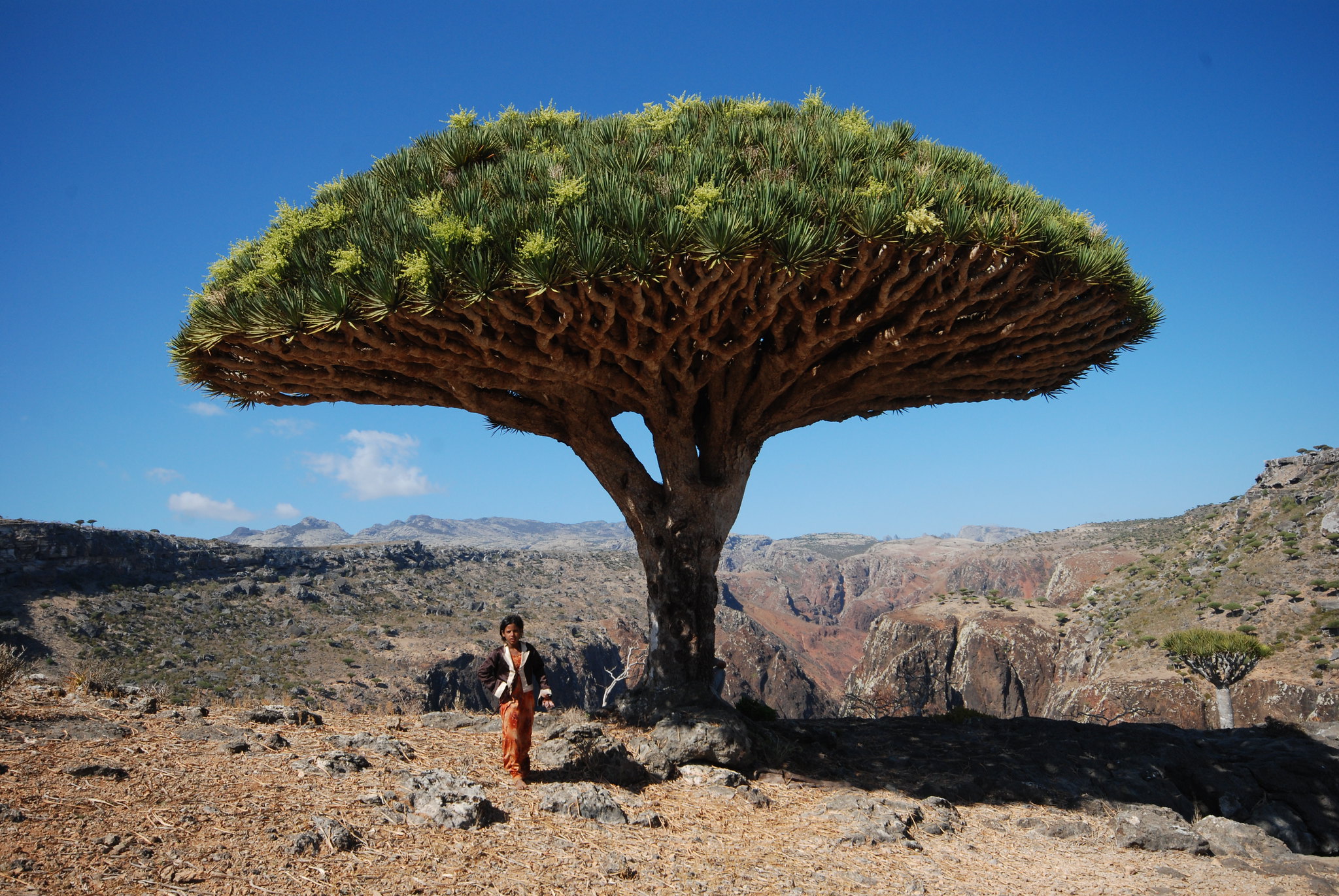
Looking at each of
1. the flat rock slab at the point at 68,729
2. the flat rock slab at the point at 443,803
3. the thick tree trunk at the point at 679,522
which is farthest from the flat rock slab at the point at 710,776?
the flat rock slab at the point at 68,729

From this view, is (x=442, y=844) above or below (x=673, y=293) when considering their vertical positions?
below

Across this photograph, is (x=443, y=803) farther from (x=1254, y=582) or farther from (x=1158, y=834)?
(x=1254, y=582)

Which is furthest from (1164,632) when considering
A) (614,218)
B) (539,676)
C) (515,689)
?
(614,218)

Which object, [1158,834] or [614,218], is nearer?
[614,218]

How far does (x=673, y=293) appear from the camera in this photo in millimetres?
6645

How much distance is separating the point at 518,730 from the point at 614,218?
4.30m

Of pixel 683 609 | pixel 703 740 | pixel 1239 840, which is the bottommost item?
pixel 1239 840

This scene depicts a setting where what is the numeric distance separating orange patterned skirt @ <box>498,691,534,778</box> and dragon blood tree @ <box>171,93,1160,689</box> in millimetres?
2630

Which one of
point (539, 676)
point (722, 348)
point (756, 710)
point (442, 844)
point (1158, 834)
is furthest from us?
point (756, 710)

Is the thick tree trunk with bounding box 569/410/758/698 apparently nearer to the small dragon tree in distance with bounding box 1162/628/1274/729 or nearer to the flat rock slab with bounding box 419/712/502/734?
the flat rock slab with bounding box 419/712/502/734

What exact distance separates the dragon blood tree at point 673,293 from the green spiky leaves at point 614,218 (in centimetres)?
2

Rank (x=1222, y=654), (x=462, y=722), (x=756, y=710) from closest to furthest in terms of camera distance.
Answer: (x=462, y=722) → (x=756, y=710) → (x=1222, y=654)

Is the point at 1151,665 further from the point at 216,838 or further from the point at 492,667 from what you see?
the point at 216,838

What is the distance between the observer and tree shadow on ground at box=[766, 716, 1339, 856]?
7906 mm
